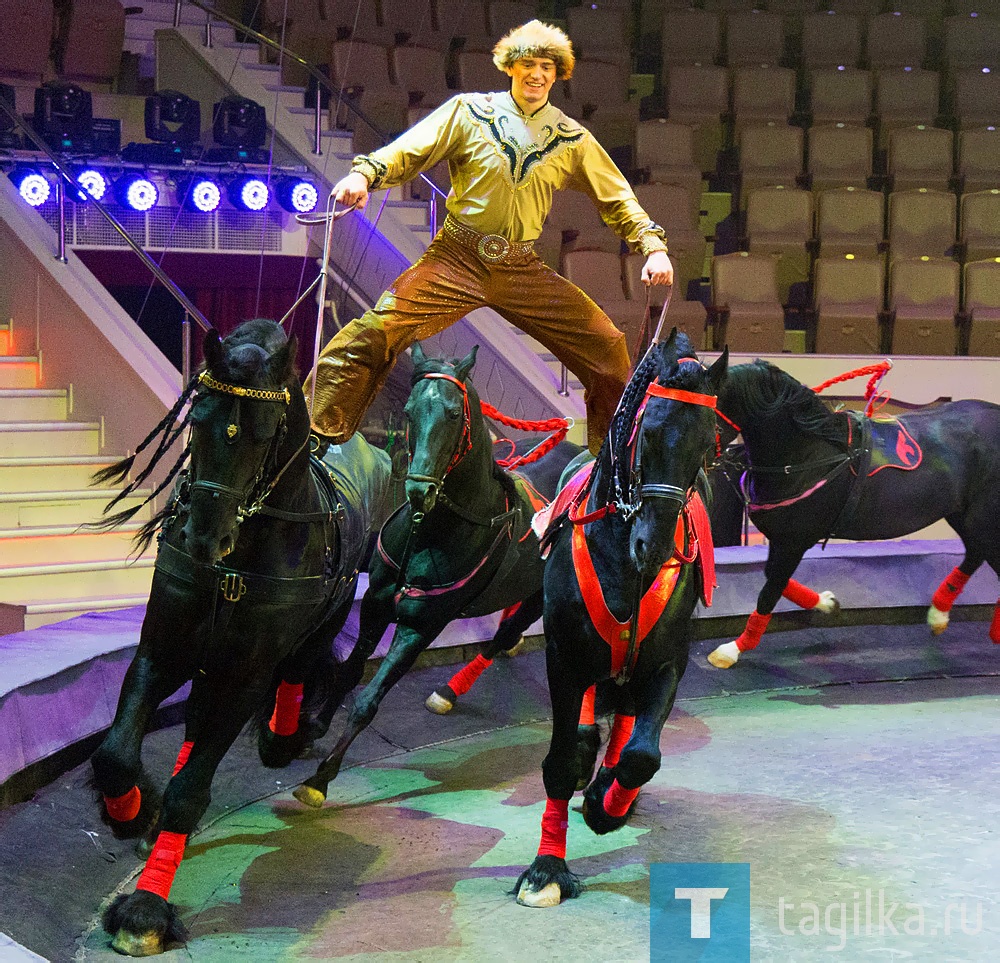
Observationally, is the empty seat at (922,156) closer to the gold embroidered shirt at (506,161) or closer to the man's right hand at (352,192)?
the gold embroidered shirt at (506,161)

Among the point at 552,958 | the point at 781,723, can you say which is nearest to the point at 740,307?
the point at 781,723

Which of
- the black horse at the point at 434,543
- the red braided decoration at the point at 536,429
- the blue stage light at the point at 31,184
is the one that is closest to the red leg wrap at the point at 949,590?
the red braided decoration at the point at 536,429

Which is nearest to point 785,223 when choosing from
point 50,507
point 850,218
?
point 850,218

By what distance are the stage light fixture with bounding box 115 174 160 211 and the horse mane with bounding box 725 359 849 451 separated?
507 cm

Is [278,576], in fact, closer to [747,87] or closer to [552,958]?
[552,958]

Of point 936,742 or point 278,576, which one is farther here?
point 936,742

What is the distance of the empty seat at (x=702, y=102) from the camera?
12.3 metres

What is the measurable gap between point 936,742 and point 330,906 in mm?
2878

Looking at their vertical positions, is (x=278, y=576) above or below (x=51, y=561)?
above

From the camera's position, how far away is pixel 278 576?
3.81 metres

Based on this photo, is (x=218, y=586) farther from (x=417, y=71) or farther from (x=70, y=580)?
(x=417, y=71)

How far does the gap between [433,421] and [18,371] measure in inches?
183

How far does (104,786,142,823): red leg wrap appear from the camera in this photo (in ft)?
12.2

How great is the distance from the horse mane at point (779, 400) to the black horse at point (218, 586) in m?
2.96
